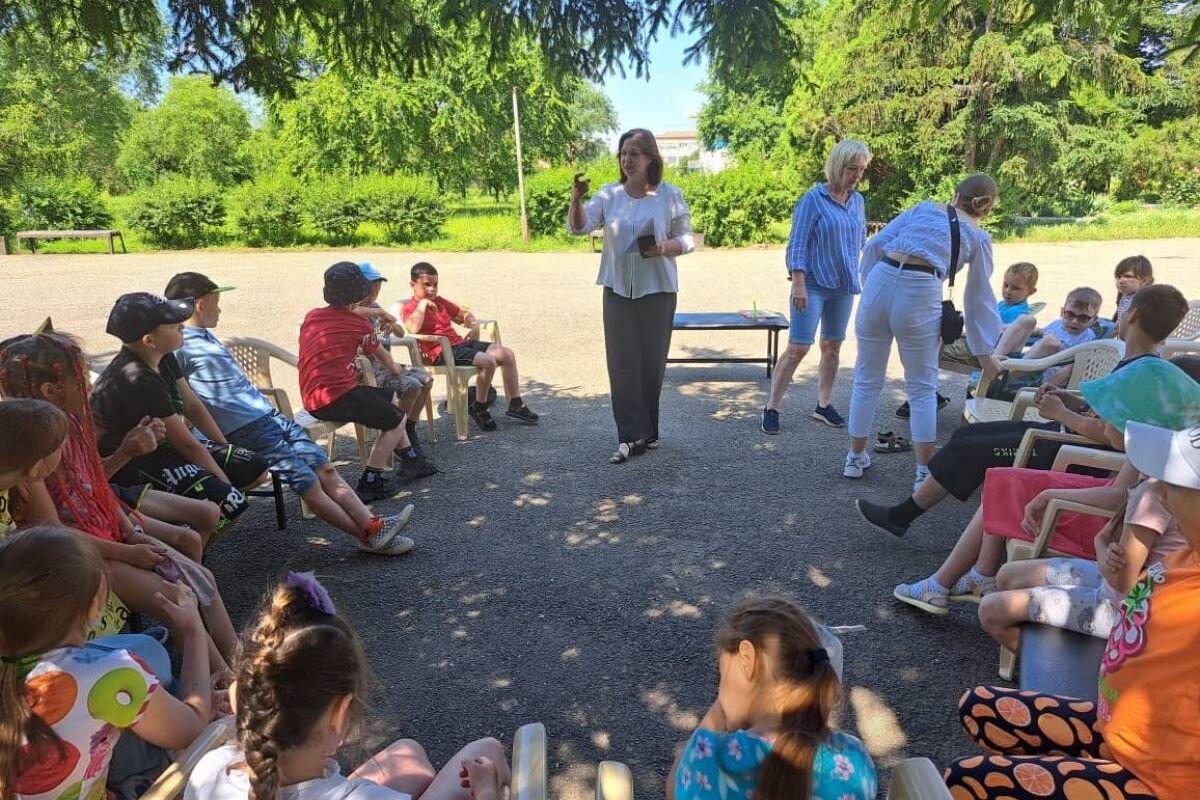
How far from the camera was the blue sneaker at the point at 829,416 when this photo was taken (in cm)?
583

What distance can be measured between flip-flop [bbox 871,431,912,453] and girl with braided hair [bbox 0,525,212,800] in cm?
456

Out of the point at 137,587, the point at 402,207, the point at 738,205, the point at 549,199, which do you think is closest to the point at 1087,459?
the point at 137,587

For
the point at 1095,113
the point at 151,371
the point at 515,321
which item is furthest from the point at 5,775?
the point at 1095,113

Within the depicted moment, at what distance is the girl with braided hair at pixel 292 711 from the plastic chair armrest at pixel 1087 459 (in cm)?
274

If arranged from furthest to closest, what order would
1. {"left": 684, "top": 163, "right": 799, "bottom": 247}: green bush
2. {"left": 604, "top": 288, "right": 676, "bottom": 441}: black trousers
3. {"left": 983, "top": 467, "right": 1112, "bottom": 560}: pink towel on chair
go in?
{"left": 684, "top": 163, "right": 799, "bottom": 247}: green bush
{"left": 604, "top": 288, "right": 676, "bottom": 441}: black trousers
{"left": 983, "top": 467, "right": 1112, "bottom": 560}: pink towel on chair

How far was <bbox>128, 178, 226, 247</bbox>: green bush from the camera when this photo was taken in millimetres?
22766

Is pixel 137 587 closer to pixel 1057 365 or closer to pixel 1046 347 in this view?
pixel 1057 365

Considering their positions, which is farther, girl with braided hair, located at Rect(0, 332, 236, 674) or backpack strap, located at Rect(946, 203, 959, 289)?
backpack strap, located at Rect(946, 203, 959, 289)

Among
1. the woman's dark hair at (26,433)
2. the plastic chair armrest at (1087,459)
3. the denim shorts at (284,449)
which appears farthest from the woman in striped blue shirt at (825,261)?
the woman's dark hair at (26,433)

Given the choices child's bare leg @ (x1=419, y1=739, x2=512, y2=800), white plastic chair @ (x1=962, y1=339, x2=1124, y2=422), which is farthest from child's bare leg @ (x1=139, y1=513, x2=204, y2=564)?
white plastic chair @ (x1=962, y1=339, x2=1124, y2=422)

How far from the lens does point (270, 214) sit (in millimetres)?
23047

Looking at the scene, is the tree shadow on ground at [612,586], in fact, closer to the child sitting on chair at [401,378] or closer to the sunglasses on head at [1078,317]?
the child sitting on chair at [401,378]

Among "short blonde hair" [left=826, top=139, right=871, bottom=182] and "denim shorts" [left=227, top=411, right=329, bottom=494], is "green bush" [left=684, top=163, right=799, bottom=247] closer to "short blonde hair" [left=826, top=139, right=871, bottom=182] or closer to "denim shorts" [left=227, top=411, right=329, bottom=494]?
"short blonde hair" [left=826, top=139, right=871, bottom=182]

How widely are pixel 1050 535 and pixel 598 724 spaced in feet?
5.49
